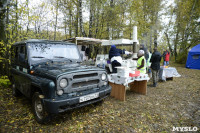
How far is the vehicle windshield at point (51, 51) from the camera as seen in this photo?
11.1 feet

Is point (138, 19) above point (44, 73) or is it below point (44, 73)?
above

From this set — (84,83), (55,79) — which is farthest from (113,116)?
(55,79)

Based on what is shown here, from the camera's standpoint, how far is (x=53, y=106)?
7.80ft

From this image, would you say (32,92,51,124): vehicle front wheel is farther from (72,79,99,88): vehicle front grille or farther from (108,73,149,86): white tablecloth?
(108,73,149,86): white tablecloth

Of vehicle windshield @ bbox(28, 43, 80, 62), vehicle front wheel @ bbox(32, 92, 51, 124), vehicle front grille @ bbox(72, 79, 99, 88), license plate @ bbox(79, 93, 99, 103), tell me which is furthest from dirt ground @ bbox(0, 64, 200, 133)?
vehicle windshield @ bbox(28, 43, 80, 62)

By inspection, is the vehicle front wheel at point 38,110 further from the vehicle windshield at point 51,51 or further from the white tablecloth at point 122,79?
the white tablecloth at point 122,79

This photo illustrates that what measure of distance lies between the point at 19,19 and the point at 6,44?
4.45ft

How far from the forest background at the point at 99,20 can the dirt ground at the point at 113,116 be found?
3.27 meters

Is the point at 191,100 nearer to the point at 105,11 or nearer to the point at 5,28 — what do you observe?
the point at 5,28

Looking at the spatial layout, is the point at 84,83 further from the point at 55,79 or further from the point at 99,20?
the point at 99,20

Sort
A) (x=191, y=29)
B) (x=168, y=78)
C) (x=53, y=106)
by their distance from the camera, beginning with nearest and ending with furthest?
(x=53, y=106) → (x=168, y=78) → (x=191, y=29)

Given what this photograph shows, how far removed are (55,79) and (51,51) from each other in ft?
4.74

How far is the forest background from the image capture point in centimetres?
593

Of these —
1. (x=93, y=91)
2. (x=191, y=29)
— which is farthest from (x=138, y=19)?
(x=93, y=91)
